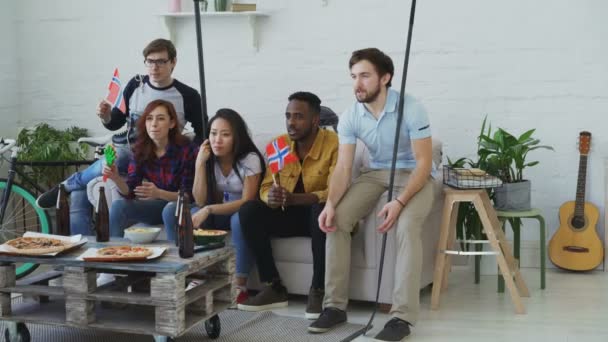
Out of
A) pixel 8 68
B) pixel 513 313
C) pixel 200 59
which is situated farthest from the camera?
pixel 8 68

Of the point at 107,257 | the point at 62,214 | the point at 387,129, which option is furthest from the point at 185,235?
the point at 387,129

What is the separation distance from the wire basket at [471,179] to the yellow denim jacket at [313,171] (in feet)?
1.88

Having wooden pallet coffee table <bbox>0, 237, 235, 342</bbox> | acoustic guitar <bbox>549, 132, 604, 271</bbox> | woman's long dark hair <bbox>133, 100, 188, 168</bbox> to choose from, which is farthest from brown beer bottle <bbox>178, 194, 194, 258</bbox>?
acoustic guitar <bbox>549, 132, 604, 271</bbox>

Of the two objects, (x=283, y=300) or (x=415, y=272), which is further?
(x=283, y=300)

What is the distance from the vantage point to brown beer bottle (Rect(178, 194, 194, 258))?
11.4 ft

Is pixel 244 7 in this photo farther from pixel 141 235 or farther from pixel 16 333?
pixel 16 333

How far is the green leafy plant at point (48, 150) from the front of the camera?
550 cm

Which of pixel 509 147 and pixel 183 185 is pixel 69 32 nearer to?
pixel 183 185

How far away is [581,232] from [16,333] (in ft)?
10.0

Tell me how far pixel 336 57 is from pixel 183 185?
146 cm

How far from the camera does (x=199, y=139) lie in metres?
4.79

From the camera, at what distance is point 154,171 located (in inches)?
178

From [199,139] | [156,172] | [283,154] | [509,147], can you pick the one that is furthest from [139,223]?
[509,147]

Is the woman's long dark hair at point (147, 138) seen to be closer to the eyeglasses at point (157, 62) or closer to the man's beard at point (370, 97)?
the eyeglasses at point (157, 62)
